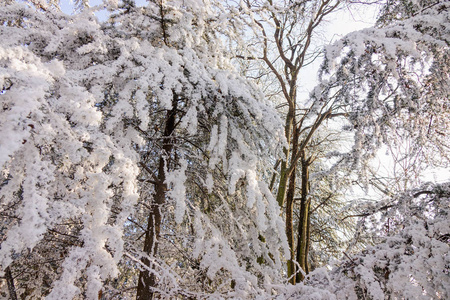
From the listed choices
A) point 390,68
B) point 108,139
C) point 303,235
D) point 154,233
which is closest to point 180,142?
point 154,233

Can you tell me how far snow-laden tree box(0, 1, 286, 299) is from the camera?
4.32 feet

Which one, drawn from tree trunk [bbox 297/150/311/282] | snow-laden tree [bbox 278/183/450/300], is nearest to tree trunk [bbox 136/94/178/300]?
snow-laden tree [bbox 278/183/450/300]

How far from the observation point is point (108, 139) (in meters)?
1.70

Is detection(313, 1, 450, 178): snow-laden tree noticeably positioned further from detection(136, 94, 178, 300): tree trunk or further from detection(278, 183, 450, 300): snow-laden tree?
detection(136, 94, 178, 300): tree trunk

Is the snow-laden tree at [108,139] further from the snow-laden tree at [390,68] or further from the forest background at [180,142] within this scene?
the snow-laden tree at [390,68]

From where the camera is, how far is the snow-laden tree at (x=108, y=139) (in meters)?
1.32

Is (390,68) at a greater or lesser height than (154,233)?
greater

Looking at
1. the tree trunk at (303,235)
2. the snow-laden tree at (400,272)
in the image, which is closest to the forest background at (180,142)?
the snow-laden tree at (400,272)

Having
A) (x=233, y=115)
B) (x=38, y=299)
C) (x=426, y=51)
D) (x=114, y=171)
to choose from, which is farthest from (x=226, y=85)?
(x=38, y=299)

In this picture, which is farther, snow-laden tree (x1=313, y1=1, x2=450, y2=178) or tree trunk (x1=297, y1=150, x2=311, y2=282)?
tree trunk (x1=297, y1=150, x2=311, y2=282)

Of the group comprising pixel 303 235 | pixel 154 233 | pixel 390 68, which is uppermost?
pixel 390 68

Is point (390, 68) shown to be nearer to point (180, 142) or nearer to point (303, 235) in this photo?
point (180, 142)

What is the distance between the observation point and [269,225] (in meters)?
2.59

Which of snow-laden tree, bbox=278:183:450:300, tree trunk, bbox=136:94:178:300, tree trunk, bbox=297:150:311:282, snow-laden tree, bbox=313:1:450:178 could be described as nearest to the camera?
snow-laden tree, bbox=278:183:450:300
